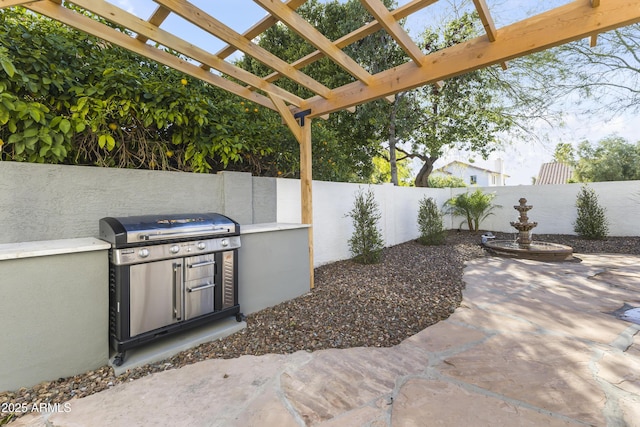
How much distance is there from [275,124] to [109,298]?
3.20 m

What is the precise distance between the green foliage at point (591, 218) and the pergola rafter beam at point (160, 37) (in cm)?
908

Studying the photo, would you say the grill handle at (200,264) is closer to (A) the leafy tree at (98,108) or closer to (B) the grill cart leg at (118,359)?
(B) the grill cart leg at (118,359)

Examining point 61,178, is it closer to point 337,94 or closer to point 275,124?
point 275,124

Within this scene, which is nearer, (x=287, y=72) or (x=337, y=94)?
(x=287, y=72)

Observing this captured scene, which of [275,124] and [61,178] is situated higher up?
[275,124]

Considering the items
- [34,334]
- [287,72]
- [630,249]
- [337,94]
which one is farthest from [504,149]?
[34,334]

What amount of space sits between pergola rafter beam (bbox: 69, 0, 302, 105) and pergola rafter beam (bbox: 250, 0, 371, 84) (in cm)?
96

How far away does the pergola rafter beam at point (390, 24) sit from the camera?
2.36 meters

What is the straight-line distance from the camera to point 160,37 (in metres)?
2.64

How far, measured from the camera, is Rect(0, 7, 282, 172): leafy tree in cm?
251

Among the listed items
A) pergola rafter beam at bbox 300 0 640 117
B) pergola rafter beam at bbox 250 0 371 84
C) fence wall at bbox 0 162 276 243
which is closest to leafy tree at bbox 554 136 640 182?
pergola rafter beam at bbox 300 0 640 117

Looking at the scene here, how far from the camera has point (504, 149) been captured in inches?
415

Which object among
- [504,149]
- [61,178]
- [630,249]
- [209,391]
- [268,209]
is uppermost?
[504,149]

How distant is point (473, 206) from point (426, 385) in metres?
8.39
